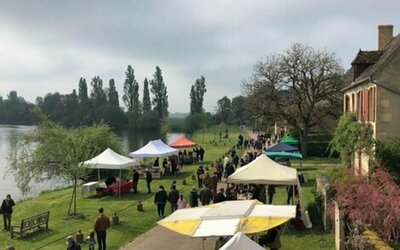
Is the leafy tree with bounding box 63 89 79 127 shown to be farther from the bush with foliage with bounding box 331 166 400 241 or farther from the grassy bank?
the bush with foliage with bounding box 331 166 400 241

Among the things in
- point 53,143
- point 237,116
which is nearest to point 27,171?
point 53,143

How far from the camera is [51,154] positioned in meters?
31.3

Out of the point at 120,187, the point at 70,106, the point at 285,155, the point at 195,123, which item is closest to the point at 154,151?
the point at 120,187

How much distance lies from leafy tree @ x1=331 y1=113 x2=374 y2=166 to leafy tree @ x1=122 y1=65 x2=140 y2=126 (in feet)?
326

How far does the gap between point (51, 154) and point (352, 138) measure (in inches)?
710

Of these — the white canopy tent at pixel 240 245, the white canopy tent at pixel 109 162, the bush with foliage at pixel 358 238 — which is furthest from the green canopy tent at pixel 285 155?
the white canopy tent at pixel 240 245

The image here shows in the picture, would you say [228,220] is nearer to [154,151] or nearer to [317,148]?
[154,151]

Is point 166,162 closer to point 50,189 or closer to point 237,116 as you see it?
point 50,189

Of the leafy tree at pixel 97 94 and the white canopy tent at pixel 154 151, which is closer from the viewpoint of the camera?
the white canopy tent at pixel 154 151

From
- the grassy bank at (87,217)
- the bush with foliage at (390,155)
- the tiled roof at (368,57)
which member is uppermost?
the tiled roof at (368,57)

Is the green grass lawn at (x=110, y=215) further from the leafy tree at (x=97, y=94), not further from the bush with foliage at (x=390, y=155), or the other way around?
the leafy tree at (x=97, y=94)

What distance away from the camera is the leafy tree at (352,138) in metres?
24.0

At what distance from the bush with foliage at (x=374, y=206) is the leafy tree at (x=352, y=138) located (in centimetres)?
591

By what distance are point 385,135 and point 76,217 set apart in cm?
1485
